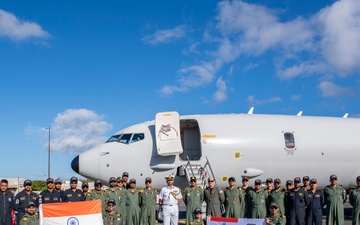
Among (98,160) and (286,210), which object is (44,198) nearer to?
(98,160)

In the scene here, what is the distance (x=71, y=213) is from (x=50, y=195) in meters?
1.74

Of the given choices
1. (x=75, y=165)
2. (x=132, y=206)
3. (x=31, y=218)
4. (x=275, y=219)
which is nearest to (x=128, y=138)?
(x=75, y=165)

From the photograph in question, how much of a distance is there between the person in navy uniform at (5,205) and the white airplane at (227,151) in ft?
16.7

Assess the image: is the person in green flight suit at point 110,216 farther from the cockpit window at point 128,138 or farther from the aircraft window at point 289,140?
the aircraft window at point 289,140

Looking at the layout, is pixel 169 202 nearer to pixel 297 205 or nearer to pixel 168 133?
pixel 297 205

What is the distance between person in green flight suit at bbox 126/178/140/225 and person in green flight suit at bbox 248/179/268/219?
3.44 meters

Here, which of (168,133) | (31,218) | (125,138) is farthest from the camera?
(125,138)

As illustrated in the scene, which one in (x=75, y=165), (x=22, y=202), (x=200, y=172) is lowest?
(x=22, y=202)

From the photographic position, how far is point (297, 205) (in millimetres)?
12312

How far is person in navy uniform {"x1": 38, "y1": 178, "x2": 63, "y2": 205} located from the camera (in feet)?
38.1

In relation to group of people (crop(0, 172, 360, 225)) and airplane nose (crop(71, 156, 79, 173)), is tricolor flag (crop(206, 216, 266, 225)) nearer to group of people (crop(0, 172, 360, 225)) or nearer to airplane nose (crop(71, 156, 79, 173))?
group of people (crop(0, 172, 360, 225))

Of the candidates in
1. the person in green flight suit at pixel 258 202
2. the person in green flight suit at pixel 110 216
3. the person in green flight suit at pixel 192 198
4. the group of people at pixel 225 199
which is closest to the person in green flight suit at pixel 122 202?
the group of people at pixel 225 199

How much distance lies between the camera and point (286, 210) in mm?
12641

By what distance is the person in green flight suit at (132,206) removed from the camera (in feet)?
40.9
